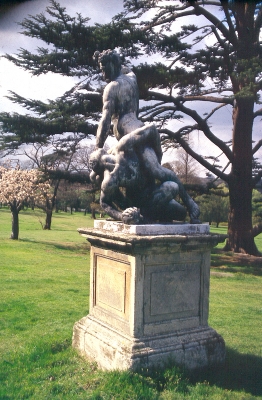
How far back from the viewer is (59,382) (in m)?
3.90

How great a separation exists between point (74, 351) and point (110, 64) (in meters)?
3.54

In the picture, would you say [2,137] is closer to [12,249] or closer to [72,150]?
[72,150]

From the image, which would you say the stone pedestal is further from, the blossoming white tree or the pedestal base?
the blossoming white tree

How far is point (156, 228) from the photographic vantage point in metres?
4.09

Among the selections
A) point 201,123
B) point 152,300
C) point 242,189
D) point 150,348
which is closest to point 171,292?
point 152,300

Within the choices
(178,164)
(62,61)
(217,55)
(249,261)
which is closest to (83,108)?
(62,61)

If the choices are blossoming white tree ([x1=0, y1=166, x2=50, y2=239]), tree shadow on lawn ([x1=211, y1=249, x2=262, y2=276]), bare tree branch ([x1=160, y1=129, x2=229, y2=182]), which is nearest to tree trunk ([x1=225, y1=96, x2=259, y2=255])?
bare tree branch ([x1=160, y1=129, x2=229, y2=182])

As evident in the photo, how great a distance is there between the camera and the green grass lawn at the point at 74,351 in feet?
12.3

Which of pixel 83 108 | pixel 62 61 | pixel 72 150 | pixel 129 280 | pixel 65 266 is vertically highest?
pixel 62 61

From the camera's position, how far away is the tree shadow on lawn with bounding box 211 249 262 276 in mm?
12646

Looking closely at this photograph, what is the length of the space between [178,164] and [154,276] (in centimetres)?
2255

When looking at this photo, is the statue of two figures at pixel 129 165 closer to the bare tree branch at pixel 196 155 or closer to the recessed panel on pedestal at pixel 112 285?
the recessed panel on pedestal at pixel 112 285

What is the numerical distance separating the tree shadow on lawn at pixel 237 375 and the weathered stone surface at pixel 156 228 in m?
1.54

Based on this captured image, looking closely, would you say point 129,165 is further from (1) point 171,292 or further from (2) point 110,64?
(1) point 171,292
